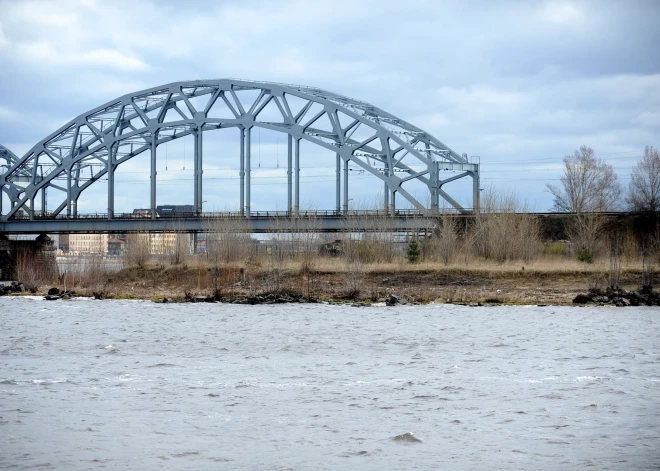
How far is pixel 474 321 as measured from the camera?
35.0 m

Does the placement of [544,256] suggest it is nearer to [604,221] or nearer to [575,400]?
[604,221]

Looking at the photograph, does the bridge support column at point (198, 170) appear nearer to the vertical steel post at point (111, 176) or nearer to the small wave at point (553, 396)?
the vertical steel post at point (111, 176)

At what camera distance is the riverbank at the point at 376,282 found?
48750mm

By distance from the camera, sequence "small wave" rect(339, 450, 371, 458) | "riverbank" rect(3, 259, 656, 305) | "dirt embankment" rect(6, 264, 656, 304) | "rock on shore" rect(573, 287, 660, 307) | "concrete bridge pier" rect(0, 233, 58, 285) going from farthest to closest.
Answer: "concrete bridge pier" rect(0, 233, 58, 285)
"dirt embankment" rect(6, 264, 656, 304)
"riverbank" rect(3, 259, 656, 305)
"rock on shore" rect(573, 287, 660, 307)
"small wave" rect(339, 450, 371, 458)

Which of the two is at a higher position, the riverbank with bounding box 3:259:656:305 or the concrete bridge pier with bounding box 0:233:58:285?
the concrete bridge pier with bounding box 0:233:58:285

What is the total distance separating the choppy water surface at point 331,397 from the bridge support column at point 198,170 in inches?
2493

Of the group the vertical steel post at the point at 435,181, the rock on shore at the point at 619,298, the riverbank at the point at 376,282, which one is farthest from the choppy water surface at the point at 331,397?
the vertical steel post at the point at 435,181

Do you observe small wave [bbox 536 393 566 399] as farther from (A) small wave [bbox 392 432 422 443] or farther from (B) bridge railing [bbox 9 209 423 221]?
(B) bridge railing [bbox 9 209 423 221]

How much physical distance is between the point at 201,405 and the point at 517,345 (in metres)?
13.0

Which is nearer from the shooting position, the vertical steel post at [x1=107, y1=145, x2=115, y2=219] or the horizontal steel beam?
the horizontal steel beam

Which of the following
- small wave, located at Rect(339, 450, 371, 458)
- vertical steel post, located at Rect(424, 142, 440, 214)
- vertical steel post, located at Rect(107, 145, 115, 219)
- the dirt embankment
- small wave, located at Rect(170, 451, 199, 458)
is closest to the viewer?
small wave, located at Rect(170, 451, 199, 458)

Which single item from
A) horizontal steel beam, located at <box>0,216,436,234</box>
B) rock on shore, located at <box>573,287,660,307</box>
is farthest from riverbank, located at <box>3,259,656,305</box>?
horizontal steel beam, located at <box>0,216,436,234</box>

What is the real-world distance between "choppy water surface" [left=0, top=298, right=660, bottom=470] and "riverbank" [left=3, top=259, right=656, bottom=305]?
1586 centimetres

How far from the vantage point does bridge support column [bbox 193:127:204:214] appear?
95.6 metres
